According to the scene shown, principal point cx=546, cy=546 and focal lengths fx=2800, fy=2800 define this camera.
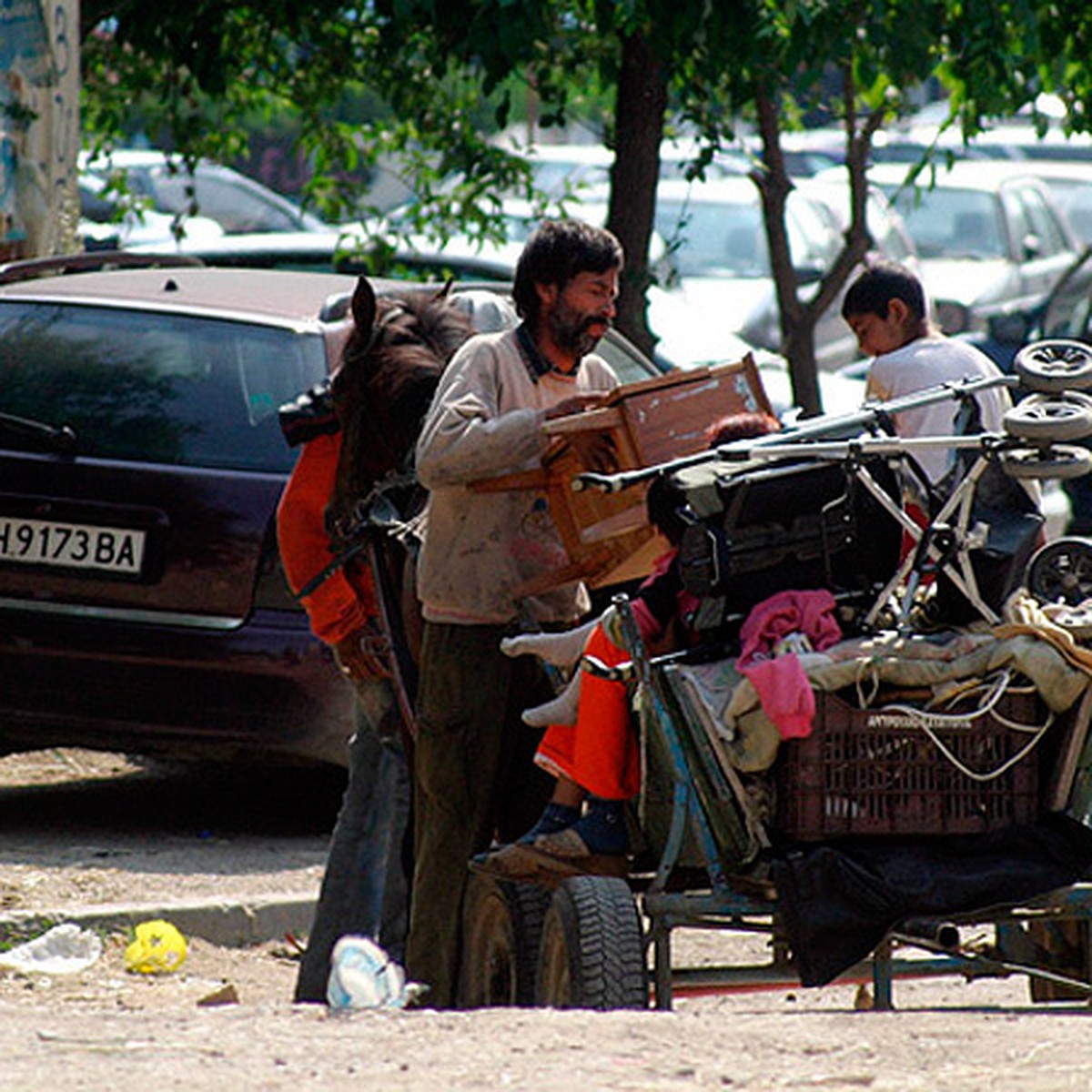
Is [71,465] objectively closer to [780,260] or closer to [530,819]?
[530,819]

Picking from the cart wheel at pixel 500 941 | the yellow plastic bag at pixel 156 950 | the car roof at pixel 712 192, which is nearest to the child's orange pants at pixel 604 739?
the cart wheel at pixel 500 941

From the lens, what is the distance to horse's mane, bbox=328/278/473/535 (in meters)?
6.09

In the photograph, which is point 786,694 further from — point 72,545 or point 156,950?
point 72,545

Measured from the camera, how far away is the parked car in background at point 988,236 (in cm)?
2153

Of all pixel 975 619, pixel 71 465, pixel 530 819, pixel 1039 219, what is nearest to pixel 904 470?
pixel 975 619

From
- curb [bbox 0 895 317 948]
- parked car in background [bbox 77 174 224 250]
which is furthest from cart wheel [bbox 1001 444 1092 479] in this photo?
parked car in background [bbox 77 174 224 250]

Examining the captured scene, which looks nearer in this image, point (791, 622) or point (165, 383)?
point (791, 622)

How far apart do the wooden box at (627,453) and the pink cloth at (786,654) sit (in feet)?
1.76

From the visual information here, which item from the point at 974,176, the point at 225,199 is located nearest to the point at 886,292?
the point at 974,176

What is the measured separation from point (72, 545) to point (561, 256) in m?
2.64

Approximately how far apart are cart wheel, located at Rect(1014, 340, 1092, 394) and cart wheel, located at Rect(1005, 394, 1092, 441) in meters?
0.08

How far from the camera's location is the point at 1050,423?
5.10 meters

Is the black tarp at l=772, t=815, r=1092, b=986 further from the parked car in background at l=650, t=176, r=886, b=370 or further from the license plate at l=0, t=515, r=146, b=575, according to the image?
the parked car in background at l=650, t=176, r=886, b=370

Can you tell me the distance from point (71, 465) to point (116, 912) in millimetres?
1513
